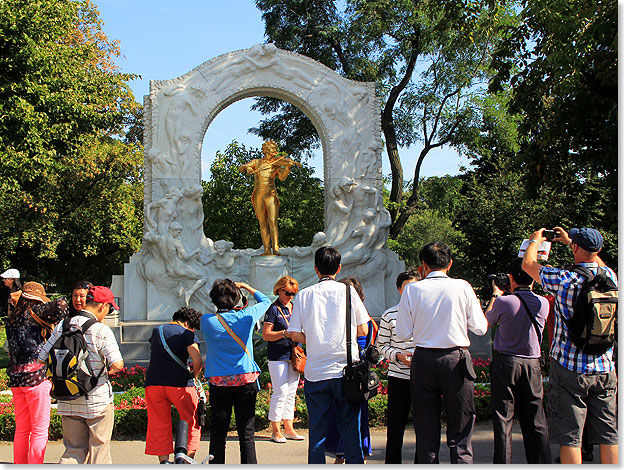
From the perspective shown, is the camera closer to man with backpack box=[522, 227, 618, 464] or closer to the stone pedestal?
man with backpack box=[522, 227, 618, 464]

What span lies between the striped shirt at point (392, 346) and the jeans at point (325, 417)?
0.57 meters

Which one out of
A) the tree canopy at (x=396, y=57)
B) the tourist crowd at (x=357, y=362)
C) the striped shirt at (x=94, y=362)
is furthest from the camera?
the tree canopy at (x=396, y=57)

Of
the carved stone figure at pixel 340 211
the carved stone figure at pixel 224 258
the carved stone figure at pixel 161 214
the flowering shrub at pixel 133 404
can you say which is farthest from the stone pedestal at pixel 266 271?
the flowering shrub at pixel 133 404

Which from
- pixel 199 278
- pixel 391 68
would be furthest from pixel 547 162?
pixel 391 68

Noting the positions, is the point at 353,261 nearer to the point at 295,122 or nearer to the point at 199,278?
the point at 199,278

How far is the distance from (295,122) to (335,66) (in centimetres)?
250

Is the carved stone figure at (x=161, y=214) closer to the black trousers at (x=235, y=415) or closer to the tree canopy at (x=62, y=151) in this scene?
the tree canopy at (x=62, y=151)

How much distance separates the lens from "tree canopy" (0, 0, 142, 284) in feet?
45.2

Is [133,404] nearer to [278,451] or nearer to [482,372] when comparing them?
[278,451]

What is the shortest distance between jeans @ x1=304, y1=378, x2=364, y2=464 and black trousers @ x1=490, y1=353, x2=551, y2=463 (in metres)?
1.03

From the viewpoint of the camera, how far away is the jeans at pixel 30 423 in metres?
4.89

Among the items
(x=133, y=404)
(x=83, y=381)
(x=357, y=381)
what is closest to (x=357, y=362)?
(x=357, y=381)

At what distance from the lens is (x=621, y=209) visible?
461cm

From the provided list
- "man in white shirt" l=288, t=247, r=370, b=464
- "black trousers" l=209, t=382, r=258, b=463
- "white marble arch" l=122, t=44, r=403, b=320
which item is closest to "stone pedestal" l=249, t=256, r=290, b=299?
"white marble arch" l=122, t=44, r=403, b=320
